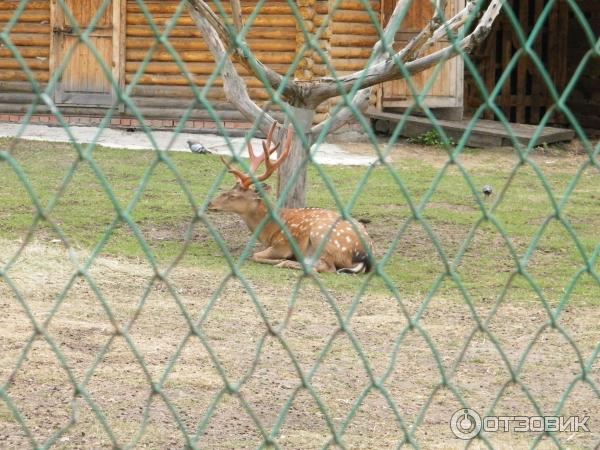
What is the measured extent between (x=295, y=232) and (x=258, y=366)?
2.79 meters

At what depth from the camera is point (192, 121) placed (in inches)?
645

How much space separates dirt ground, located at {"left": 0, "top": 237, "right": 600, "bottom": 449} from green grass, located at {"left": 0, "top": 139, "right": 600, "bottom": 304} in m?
0.60

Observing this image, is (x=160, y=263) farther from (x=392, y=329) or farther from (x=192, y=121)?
(x=192, y=121)

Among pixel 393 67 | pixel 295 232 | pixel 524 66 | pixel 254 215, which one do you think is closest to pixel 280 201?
pixel 295 232

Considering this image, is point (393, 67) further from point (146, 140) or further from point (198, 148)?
point (146, 140)

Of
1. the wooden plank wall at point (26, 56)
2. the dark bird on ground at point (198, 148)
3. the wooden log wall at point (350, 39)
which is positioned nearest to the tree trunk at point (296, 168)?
the dark bird on ground at point (198, 148)

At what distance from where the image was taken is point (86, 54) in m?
16.3

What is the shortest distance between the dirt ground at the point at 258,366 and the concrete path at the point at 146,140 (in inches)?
254

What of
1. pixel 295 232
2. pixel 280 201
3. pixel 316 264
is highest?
pixel 280 201

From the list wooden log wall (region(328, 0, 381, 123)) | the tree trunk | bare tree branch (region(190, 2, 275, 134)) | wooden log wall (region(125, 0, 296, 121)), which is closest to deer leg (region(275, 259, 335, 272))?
the tree trunk

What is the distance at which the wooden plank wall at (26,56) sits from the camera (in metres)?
16.6

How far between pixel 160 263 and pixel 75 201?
111 inches

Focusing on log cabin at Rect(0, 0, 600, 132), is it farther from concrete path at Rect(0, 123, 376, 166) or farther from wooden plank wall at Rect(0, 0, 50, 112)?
concrete path at Rect(0, 123, 376, 166)

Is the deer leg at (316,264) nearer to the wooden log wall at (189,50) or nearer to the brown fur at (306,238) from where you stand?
the brown fur at (306,238)
